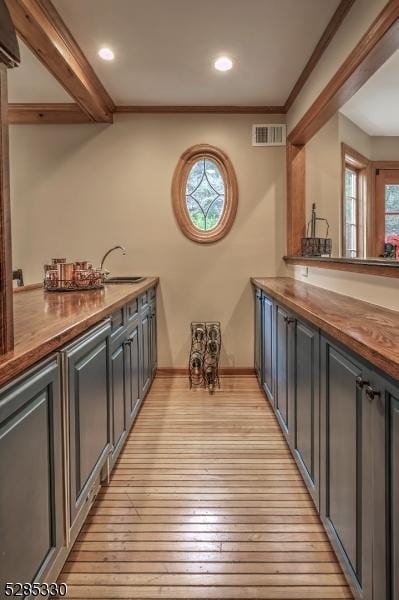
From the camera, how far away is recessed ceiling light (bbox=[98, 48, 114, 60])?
9.75ft

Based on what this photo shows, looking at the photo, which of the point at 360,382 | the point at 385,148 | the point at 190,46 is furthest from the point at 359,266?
the point at 385,148

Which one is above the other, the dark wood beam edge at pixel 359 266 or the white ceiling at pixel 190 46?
the white ceiling at pixel 190 46

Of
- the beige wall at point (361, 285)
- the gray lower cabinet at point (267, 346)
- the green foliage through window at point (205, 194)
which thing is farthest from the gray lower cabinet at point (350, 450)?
the green foliage through window at point (205, 194)

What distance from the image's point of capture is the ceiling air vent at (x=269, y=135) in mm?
4133

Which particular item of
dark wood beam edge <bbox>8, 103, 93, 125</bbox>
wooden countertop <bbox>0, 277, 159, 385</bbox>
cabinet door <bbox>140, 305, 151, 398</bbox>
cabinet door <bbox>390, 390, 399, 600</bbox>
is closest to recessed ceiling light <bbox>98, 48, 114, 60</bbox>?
dark wood beam edge <bbox>8, 103, 93, 125</bbox>

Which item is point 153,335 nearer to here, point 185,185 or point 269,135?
point 185,185

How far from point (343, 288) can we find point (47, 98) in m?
3.18

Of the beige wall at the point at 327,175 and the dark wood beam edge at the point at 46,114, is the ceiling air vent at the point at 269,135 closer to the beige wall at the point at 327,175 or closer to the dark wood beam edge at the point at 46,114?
the beige wall at the point at 327,175

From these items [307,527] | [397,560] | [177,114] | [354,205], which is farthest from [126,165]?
[397,560]

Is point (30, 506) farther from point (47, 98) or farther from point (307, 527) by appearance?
point (47, 98)

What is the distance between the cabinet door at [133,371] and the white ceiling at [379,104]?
3.13 metres

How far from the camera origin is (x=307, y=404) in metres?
1.93

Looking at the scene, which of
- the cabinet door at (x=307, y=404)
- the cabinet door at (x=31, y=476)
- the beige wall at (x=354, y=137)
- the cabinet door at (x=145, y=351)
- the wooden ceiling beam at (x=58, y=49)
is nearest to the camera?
the cabinet door at (x=31, y=476)

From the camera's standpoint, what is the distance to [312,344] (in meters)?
1.82
